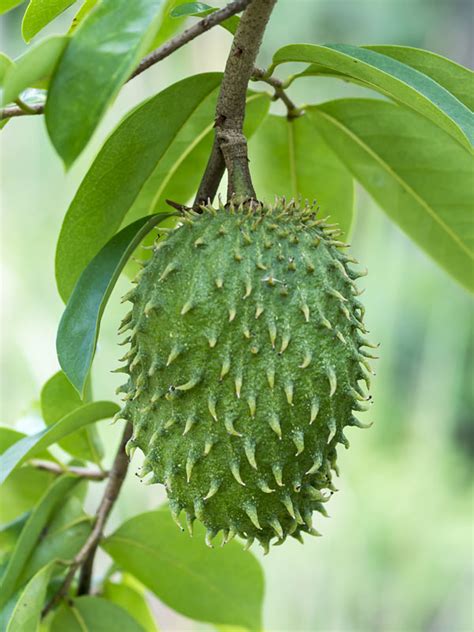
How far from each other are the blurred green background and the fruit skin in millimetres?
3796

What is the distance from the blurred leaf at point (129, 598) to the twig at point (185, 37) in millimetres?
1004

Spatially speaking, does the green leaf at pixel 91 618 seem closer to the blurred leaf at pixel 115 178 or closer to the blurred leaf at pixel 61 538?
the blurred leaf at pixel 61 538

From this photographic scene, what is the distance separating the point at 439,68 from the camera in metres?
1.20

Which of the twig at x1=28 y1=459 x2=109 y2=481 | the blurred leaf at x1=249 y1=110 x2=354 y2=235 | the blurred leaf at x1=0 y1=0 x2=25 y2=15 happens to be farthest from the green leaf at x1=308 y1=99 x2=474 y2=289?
the twig at x1=28 y1=459 x2=109 y2=481

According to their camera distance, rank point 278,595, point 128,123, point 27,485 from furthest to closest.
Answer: point 278,595 < point 27,485 < point 128,123

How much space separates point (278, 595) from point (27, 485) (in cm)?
439

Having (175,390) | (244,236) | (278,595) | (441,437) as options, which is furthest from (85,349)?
(441,437)

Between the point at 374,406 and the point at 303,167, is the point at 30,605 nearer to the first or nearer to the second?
the point at 303,167

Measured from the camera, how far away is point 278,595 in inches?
224

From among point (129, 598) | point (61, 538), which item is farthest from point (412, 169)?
point (129, 598)

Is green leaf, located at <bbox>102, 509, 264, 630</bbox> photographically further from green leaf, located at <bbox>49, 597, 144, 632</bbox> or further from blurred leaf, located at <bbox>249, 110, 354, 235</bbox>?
blurred leaf, located at <bbox>249, 110, 354, 235</bbox>

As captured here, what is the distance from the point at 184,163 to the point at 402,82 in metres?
0.56

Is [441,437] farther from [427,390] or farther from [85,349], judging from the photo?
[85,349]

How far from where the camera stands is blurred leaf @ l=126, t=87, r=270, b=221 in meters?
1.46
